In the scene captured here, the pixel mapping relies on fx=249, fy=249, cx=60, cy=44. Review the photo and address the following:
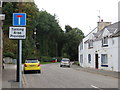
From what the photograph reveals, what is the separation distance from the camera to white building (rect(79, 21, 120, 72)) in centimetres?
3079

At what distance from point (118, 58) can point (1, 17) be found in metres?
15.7

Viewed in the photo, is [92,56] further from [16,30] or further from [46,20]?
[46,20]

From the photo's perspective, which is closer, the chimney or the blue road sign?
the blue road sign


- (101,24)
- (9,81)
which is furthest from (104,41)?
(9,81)

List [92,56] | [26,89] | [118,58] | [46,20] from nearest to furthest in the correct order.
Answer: [26,89], [118,58], [92,56], [46,20]

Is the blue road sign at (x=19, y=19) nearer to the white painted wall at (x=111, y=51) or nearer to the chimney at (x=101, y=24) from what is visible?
the white painted wall at (x=111, y=51)

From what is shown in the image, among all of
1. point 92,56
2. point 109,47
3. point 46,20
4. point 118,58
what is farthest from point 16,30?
point 46,20

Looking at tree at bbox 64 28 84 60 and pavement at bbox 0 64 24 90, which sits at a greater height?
tree at bbox 64 28 84 60

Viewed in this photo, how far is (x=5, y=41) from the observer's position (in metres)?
35.4

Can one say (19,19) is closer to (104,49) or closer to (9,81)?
(9,81)

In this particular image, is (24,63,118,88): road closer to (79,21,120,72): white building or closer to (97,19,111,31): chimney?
(79,21,120,72): white building

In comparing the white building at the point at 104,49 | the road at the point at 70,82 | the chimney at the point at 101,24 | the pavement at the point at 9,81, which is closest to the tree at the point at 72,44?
the white building at the point at 104,49

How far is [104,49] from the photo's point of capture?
3475cm

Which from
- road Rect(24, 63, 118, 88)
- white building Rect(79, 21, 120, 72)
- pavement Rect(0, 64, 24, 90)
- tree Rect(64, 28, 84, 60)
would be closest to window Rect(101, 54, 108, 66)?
white building Rect(79, 21, 120, 72)
